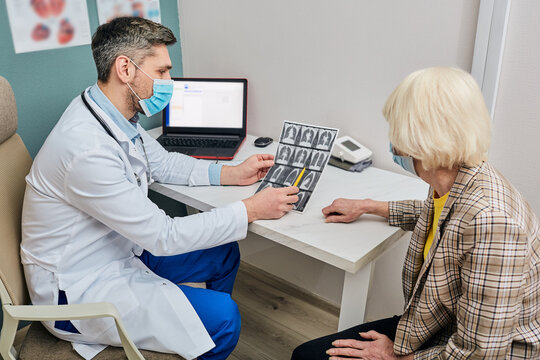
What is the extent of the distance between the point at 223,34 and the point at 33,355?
147 centimetres

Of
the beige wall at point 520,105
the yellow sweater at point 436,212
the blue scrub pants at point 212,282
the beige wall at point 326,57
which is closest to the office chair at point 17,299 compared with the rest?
the blue scrub pants at point 212,282

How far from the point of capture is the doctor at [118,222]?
1.18 meters

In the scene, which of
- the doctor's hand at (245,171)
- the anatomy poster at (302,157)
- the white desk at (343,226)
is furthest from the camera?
the doctor's hand at (245,171)

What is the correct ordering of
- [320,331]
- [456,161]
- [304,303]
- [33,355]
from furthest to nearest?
[304,303] < [320,331] < [33,355] < [456,161]

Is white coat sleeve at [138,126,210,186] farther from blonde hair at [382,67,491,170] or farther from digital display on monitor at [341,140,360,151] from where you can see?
blonde hair at [382,67,491,170]

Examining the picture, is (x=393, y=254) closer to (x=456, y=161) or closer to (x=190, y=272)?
(x=190, y=272)

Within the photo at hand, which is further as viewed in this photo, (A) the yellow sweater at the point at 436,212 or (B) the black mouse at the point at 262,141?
(B) the black mouse at the point at 262,141

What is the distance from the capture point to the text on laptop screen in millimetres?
Result: 1998

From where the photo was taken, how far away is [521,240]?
87 cm

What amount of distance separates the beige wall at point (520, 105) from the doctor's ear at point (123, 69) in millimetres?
1108

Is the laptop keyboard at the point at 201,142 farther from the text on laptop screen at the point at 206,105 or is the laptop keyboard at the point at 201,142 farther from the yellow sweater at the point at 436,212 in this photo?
the yellow sweater at the point at 436,212

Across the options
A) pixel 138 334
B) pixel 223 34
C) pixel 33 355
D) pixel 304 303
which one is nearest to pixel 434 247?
pixel 138 334

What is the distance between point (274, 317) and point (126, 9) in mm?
1476

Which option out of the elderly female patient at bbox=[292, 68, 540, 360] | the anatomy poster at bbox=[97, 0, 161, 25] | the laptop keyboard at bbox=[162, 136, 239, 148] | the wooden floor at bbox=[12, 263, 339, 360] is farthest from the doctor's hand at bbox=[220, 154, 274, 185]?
the anatomy poster at bbox=[97, 0, 161, 25]
